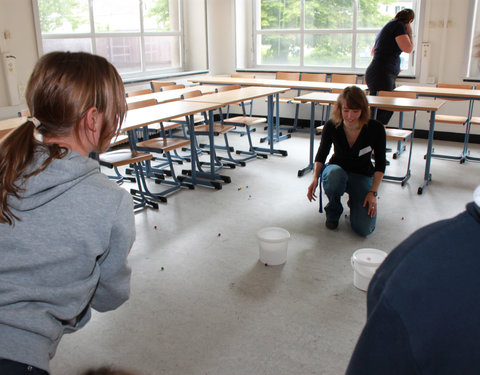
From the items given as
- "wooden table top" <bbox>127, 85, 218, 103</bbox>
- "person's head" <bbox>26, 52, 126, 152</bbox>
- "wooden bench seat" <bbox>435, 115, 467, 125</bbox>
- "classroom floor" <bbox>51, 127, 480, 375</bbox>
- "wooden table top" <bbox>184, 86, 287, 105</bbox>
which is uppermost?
"person's head" <bbox>26, 52, 126, 152</bbox>

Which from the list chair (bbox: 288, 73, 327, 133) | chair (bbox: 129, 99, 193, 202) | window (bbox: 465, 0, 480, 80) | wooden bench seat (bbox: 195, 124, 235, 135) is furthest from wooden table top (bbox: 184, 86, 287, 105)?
window (bbox: 465, 0, 480, 80)

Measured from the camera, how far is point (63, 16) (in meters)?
5.39

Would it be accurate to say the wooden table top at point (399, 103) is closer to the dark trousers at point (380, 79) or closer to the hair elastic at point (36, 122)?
the dark trousers at point (380, 79)

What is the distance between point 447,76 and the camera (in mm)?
5867

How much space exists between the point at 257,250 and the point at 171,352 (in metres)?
1.10

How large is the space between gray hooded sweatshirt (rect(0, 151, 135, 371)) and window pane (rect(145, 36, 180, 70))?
6080mm

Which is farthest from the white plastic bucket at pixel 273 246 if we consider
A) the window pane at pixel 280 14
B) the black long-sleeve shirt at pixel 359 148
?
the window pane at pixel 280 14

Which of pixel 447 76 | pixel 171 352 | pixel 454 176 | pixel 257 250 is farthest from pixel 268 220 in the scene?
pixel 447 76

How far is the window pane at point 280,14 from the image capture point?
7.03m

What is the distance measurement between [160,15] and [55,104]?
638 cm

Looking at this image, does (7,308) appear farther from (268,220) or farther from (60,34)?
(60,34)

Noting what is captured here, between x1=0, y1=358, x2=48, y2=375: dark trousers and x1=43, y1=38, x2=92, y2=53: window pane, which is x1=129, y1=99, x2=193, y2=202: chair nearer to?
x1=43, y1=38, x2=92, y2=53: window pane

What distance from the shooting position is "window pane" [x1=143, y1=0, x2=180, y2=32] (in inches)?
258

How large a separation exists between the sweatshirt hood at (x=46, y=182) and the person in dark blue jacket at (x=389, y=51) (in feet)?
14.8
